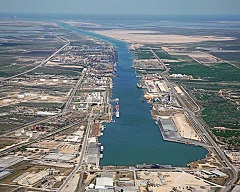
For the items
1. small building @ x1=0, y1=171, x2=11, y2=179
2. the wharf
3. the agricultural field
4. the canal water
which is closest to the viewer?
small building @ x1=0, y1=171, x2=11, y2=179

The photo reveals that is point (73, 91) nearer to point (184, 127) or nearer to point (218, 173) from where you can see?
point (184, 127)

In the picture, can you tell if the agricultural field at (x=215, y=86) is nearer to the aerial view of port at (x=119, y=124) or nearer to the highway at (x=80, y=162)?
the aerial view of port at (x=119, y=124)

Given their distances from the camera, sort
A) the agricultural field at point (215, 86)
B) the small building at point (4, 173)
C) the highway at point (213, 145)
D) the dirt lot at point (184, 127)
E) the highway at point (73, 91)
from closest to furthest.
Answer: the small building at point (4, 173) < the highway at point (213, 145) < the dirt lot at point (184, 127) < the agricultural field at point (215, 86) < the highway at point (73, 91)

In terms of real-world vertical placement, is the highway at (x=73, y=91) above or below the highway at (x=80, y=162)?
above

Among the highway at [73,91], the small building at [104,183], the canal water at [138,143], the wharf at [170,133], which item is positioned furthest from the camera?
the highway at [73,91]

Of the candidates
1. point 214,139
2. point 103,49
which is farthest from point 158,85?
point 103,49

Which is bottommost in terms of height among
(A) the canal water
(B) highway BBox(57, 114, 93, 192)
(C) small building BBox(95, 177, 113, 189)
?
(A) the canal water

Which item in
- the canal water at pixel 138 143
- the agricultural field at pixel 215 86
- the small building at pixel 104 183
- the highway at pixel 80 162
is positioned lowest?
the canal water at pixel 138 143

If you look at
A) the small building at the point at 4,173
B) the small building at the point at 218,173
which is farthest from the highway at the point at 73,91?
the small building at the point at 218,173

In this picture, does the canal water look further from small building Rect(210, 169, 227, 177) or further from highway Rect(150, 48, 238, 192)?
small building Rect(210, 169, 227, 177)

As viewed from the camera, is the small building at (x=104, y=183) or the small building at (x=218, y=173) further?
the small building at (x=218, y=173)

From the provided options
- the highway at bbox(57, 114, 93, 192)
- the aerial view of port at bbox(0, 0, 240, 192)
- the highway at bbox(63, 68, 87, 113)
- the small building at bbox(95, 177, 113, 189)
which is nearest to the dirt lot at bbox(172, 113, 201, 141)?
the aerial view of port at bbox(0, 0, 240, 192)
